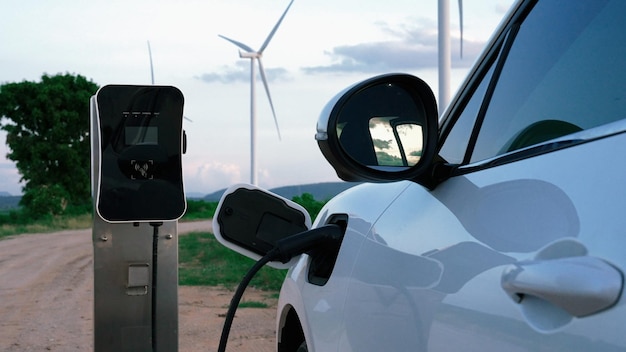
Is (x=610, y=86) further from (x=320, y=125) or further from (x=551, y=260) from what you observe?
(x=320, y=125)

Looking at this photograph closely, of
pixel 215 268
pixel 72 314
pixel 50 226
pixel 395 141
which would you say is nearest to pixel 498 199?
pixel 395 141

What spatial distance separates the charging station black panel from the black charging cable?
8.59ft

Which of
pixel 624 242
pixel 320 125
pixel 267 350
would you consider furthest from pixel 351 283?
pixel 267 350

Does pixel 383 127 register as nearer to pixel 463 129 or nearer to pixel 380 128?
pixel 380 128

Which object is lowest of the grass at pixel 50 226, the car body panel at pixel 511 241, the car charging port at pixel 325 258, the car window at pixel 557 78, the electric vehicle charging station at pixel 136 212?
the grass at pixel 50 226

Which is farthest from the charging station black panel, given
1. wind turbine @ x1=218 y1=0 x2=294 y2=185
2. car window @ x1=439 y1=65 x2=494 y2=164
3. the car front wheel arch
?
wind turbine @ x1=218 y1=0 x2=294 y2=185

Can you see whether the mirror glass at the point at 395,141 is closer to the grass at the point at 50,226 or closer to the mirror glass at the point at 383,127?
the mirror glass at the point at 383,127

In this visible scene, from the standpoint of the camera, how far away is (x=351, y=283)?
230cm

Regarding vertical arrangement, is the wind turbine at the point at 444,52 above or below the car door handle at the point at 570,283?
below

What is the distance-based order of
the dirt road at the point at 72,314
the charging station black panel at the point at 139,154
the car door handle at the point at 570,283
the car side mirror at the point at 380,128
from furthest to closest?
the dirt road at the point at 72,314 → the charging station black panel at the point at 139,154 → the car side mirror at the point at 380,128 → the car door handle at the point at 570,283

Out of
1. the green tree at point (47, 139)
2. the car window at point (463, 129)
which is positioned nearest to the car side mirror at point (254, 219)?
the car window at point (463, 129)

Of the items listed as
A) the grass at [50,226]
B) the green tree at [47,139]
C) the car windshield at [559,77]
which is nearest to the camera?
the car windshield at [559,77]

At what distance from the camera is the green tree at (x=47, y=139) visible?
47.1 meters

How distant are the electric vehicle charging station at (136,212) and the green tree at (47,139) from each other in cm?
4209
